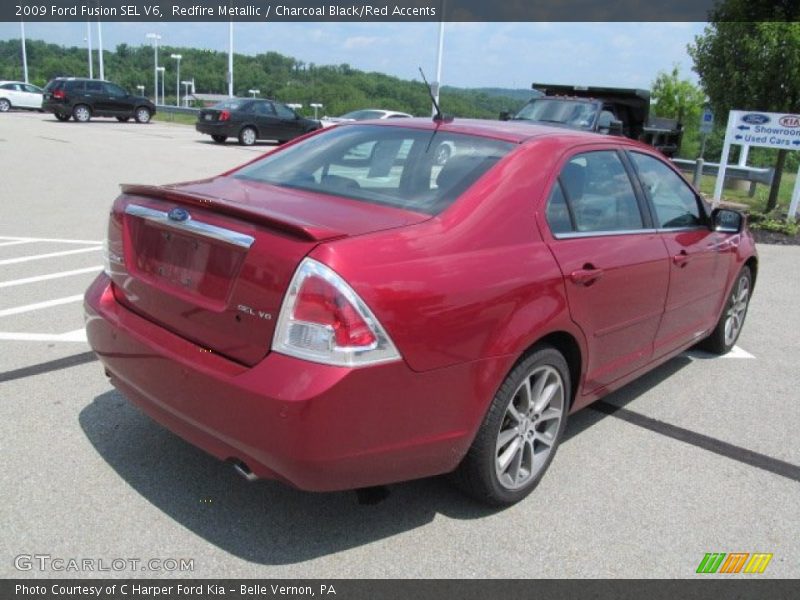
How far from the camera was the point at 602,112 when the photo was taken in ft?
46.8

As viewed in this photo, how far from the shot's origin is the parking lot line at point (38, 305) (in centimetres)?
531

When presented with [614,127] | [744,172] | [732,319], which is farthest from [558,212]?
[744,172]

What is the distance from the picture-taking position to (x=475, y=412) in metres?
2.78

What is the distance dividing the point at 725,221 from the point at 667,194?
649mm

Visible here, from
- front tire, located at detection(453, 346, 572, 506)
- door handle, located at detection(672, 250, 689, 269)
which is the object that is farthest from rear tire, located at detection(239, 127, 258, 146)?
front tire, located at detection(453, 346, 572, 506)

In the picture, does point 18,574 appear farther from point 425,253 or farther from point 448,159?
point 448,159

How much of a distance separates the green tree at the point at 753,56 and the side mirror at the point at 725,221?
326 inches

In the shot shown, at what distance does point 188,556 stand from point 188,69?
106 m

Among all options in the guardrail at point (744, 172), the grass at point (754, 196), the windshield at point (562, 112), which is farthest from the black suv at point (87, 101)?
the grass at point (754, 196)

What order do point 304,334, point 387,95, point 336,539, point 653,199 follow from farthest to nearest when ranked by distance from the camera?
point 387,95, point 653,199, point 336,539, point 304,334

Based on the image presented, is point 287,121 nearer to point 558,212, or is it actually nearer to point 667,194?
point 667,194

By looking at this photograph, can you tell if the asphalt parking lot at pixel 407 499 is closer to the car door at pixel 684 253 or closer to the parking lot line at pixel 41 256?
the car door at pixel 684 253

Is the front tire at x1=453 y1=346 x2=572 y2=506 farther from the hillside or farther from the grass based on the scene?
the hillside

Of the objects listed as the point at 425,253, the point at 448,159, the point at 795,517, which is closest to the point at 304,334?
the point at 425,253
